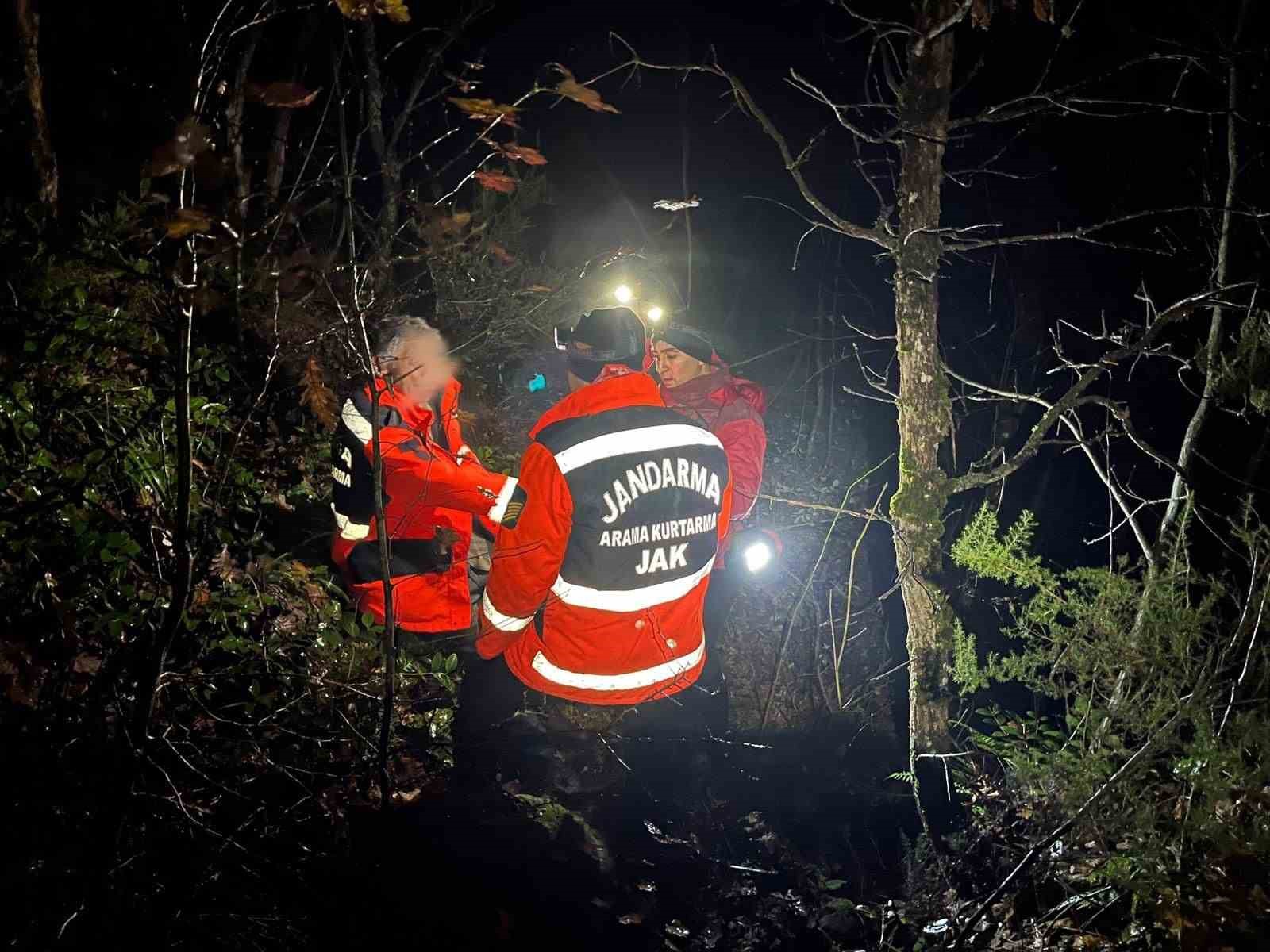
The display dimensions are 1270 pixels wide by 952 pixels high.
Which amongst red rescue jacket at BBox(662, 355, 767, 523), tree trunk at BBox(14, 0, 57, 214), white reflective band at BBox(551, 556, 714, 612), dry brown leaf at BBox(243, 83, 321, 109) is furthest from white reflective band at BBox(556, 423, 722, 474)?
tree trunk at BBox(14, 0, 57, 214)

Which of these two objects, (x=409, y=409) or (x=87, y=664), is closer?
(x=87, y=664)

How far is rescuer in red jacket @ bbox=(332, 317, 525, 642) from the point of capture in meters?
3.81

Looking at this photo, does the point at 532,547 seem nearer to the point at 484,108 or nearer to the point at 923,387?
the point at 484,108

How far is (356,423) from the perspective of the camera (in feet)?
12.6

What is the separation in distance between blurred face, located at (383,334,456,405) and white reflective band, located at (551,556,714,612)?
1.33 metres

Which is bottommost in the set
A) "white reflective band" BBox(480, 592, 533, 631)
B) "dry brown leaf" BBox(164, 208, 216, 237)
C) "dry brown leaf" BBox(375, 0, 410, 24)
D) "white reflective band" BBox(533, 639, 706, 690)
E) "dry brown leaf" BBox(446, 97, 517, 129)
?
"white reflective band" BBox(533, 639, 706, 690)

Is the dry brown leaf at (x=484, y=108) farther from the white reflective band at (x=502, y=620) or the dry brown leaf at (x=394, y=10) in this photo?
the white reflective band at (x=502, y=620)

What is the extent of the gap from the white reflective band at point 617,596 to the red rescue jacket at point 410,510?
22.8 inches

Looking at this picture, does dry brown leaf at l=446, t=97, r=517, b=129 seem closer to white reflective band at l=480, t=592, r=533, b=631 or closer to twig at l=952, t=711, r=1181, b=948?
white reflective band at l=480, t=592, r=533, b=631

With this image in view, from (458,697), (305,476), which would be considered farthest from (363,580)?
(305,476)

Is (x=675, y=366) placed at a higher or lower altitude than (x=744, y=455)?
higher

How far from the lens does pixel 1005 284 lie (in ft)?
39.7

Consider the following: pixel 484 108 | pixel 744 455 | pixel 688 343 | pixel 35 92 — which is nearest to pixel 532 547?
pixel 484 108

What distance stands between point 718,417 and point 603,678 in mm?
2094
